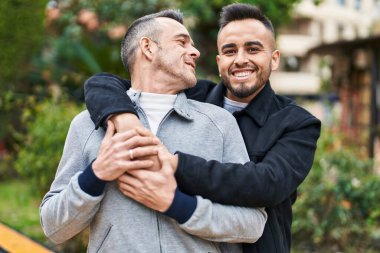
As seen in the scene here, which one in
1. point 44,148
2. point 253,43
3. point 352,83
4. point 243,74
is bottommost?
point 352,83

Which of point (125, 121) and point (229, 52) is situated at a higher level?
point (229, 52)

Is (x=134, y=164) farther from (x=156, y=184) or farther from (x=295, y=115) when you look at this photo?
(x=295, y=115)

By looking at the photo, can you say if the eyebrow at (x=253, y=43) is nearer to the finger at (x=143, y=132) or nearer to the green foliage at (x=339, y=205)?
the finger at (x=143, y=132)

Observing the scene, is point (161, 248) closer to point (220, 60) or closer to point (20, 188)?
point (220, 60)

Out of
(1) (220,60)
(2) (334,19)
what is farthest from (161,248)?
(2) (334,19)

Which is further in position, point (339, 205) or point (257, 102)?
point (339, 205)

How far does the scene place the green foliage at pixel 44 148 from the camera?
5945 millimetres

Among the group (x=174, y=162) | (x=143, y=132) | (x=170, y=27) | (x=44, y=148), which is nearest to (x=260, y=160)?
(x=174, y=162)

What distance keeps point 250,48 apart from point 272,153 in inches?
19.4

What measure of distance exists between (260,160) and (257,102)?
276mm

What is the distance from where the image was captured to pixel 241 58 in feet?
7.54

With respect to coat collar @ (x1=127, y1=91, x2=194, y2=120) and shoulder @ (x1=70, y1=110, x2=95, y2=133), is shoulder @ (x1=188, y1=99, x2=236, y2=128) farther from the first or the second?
shoulder @ (x1=70, y1=110, x2=95, y2=133)

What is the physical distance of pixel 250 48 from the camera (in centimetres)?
232

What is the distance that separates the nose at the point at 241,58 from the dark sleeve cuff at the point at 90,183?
755 millimetres
